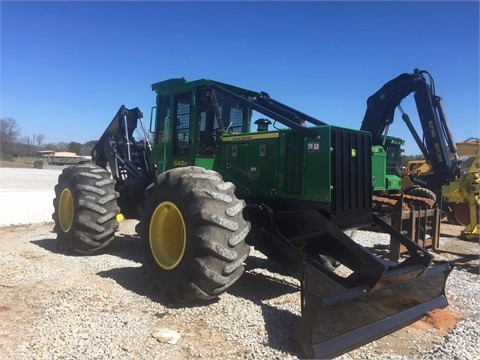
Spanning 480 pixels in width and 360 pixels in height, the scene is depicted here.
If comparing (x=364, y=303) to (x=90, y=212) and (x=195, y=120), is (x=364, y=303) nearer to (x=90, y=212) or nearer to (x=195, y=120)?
(x=195, y=120)

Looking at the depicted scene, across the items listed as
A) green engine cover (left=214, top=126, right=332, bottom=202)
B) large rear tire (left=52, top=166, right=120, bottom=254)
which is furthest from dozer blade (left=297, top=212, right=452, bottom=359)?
large rear tire (left=52, top=166, right=120, bottom=254)

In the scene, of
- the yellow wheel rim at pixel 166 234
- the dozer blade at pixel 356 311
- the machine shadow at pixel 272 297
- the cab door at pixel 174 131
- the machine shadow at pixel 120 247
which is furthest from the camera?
the machine shadow at pixel 120 247

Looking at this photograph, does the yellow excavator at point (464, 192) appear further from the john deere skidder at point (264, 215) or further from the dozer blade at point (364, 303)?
the dozer blade at point (364, 303)

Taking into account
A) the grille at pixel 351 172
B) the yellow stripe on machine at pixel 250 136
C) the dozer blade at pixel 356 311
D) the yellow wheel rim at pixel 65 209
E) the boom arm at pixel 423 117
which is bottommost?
the dozer blade at pixel 356 311

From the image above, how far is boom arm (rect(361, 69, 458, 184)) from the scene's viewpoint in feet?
33.8

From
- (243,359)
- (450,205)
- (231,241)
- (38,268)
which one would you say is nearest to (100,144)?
(38,268)

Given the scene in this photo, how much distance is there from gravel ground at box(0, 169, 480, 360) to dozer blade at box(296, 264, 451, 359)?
0.14 meters

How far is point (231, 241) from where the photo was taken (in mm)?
4527

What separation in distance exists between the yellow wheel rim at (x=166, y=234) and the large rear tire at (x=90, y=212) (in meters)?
2.01

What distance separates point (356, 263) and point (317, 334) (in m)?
1.66

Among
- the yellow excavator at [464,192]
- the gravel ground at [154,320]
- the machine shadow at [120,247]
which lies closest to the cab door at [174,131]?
the machine shadow at [120,247]

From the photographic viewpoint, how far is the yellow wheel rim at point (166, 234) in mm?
5316

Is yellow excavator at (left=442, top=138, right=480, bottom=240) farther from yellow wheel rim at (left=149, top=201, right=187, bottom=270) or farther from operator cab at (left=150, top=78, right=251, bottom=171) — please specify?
yellow wheel rim at (left=149, top=201, right=187, bottom=270)

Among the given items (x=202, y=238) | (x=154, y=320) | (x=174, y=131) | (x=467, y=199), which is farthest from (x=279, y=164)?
(x=467, y=199)
